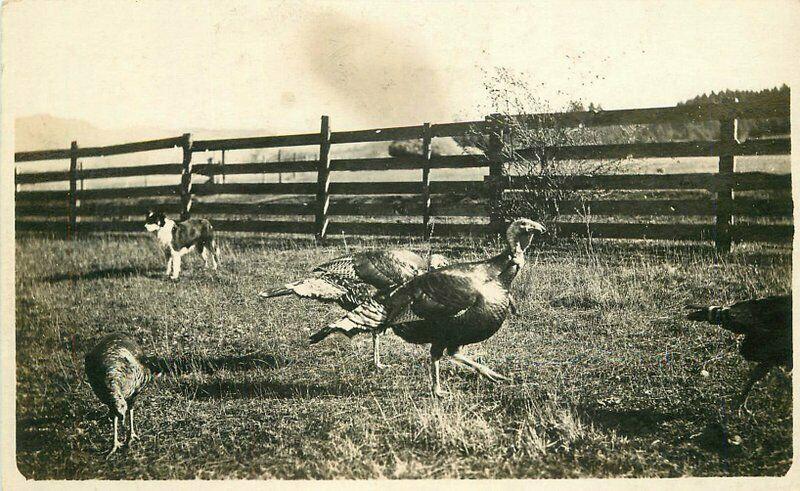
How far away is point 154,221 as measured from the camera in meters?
2.85

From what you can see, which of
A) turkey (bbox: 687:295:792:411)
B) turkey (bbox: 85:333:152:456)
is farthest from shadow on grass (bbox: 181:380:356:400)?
turkey (bbox: 687:295:792:411)

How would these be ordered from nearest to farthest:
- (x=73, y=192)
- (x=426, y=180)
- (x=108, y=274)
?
1. (x=426, y=180)
2. (x=108, y=274)
3. (x=73, y=192)

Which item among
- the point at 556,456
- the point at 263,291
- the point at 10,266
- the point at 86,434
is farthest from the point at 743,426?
the point at 10,266

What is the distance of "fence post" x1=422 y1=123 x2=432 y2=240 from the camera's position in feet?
8.38

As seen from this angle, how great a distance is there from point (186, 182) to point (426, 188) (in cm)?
138

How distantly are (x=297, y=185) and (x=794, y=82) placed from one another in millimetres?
2443

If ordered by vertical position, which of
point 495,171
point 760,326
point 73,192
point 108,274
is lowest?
point 760,326

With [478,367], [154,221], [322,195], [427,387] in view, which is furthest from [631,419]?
[154,221]

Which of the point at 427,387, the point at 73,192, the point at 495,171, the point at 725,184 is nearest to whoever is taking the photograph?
the point at 427,387

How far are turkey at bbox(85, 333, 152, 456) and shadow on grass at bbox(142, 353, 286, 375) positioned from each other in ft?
0.40

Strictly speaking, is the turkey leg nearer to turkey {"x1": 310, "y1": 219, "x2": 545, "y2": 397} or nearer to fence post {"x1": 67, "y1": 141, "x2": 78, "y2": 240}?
turkey {"x1": 310, "y1": 219, "x2": 545, "y2": 397}

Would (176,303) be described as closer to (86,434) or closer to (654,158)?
(86,434)

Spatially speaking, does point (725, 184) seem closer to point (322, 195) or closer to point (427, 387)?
point (427, 387)

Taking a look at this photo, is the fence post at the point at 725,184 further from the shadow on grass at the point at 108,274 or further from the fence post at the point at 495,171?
the shadow on grass at the point at 108,274
